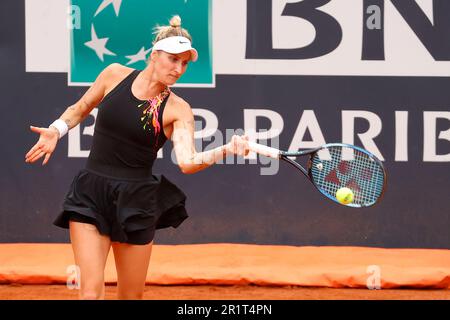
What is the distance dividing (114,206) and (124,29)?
268cm

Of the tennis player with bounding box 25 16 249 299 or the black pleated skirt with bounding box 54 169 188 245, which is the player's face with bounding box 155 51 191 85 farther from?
the black pleated skirt with bounding box 54 169 188 245

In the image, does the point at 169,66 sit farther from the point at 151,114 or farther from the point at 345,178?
the point at 345,178

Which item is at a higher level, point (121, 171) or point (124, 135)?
point (124, 135)

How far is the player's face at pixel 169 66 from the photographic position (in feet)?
13.0

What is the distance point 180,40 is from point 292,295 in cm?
230

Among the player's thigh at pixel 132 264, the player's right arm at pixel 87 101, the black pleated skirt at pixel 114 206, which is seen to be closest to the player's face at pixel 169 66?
the player's right arm at pixel 87 101

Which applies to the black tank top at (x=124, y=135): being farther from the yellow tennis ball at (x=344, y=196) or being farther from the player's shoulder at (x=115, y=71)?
the yellow tennis ball at (x=344, y=196)

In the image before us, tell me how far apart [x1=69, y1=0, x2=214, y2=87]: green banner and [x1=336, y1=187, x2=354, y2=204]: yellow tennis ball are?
2553mm

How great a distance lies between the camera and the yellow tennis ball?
13.2ft

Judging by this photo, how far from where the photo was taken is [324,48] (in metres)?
6.34

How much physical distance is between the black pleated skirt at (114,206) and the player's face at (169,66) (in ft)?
1.60

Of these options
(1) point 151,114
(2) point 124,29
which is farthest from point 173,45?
(2) point 124,29

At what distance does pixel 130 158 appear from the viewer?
397 centimetres

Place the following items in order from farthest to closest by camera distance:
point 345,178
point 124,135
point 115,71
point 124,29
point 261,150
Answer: point 124,29 < point 345,178 < point 115,71 < point 124,135 < point 261,150
